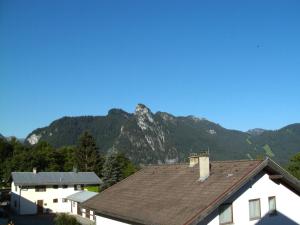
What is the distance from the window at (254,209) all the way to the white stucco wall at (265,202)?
0.22 metres

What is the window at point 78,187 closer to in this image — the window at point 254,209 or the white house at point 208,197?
the white house at point 208,197

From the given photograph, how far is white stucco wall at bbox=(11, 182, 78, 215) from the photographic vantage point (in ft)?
182

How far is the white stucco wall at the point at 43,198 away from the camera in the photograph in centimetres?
5550

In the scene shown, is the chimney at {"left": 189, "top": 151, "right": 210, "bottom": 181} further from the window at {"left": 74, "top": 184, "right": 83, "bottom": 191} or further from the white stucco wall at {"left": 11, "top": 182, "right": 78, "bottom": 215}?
the window at {"left": 74, "top": 184, "right": 83, "bottom": 191}

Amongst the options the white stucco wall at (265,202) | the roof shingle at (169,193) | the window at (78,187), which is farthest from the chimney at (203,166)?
the window at (78,187)

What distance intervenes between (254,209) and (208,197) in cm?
409

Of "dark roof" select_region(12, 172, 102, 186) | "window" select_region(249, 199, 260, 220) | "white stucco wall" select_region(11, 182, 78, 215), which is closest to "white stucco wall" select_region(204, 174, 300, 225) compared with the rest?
"window" select_region(249, 199, 260, 220)

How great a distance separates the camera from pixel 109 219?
79.7 ft

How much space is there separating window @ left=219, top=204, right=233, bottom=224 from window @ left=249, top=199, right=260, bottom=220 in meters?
1.74

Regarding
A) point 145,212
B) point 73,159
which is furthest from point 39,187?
point 145,212

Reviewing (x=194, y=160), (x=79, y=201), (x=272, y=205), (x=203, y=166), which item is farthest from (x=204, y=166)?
(x=79, y=201)

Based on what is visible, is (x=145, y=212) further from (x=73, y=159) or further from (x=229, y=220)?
(x=73, y=159)

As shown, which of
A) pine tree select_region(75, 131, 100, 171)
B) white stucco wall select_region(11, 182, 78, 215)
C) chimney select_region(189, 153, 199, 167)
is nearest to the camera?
chimney select_region(189, 153, 199, 167)

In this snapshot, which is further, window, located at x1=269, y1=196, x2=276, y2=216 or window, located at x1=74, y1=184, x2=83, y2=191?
window, located at x1=74, y1=184, x2=83, y2=191
